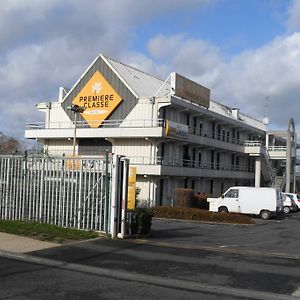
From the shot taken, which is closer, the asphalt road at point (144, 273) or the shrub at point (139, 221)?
the asphalt road at point (144, 273)

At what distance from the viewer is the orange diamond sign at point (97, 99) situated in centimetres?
4497

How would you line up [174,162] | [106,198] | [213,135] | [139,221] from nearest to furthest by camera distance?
[106,198] → [139,221] → [174,162] → [213,135]

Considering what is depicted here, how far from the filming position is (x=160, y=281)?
9.45 metres

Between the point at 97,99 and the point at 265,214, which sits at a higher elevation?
the point at 97,99

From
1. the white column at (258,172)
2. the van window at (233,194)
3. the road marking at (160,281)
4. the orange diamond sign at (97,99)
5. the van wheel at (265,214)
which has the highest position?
the orange diamond sign at (97,99)

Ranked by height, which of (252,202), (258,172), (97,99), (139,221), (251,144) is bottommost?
(252,202)

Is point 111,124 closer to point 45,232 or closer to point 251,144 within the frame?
point 251,144

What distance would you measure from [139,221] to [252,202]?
18.7 metres

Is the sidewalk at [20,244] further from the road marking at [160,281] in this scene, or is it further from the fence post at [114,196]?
the fence post at [114,196]

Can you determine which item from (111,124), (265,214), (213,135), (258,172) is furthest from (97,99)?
(258,172)

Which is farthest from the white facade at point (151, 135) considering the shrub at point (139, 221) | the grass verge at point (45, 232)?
the grass verge at point (45, 232)

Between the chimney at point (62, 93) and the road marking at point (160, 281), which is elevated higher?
the chimney at point (62, 93)

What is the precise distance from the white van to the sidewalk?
2142 cm

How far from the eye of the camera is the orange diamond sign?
44969mm
